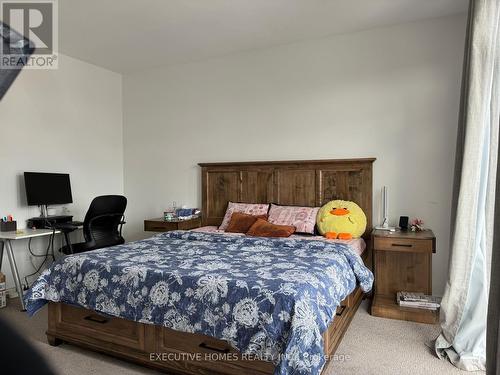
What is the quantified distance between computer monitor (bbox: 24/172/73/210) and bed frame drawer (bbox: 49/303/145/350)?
1685 mm

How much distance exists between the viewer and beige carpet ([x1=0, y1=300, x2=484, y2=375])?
219 centimetres

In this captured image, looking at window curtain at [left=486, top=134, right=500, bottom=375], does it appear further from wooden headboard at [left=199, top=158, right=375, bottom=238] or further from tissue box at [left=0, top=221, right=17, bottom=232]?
tissue box at [left=0, top=221, right=17, bottom=232]

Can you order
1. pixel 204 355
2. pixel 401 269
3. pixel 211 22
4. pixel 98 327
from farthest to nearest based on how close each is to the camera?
pixel 211 22
pixel 401 269
pixel 98 327
pixel 204 355

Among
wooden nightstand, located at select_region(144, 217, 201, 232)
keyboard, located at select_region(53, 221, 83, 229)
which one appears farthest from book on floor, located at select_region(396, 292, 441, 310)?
keyboard, located at select_region(53, 221, 83, 229)

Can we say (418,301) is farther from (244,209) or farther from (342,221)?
(244,209)

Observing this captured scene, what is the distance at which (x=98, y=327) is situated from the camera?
232cm

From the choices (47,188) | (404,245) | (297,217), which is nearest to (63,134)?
(47,188)

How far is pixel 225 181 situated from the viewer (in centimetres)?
425

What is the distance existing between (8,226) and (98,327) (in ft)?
6.09

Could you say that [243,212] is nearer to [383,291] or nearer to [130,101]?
[383,291]

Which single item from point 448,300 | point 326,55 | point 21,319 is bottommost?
point 21,319

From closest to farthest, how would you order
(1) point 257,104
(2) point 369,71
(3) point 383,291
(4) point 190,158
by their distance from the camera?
(3) point 383,291 → (2) point 369,71 → (1) point 257,104 → (4) point 190,158

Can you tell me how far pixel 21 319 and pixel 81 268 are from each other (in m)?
1.25

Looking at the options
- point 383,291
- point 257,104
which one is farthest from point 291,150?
point 383,291
